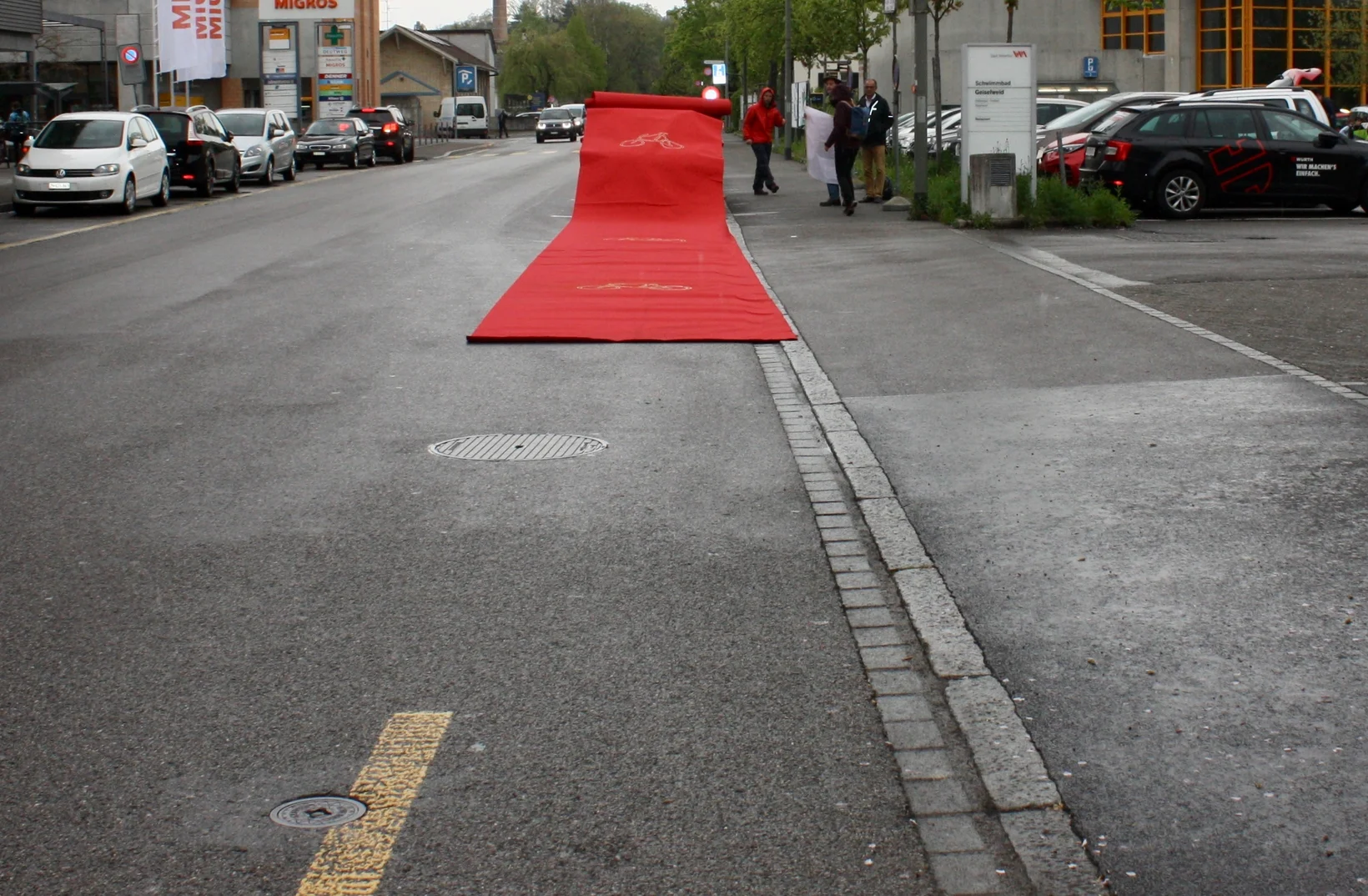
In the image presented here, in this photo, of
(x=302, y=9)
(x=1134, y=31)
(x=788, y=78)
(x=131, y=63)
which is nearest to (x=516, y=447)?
(x=131, y=63)

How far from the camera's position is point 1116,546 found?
21.2 feet

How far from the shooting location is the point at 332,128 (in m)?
48.8

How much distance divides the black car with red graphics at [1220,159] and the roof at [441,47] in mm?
92222

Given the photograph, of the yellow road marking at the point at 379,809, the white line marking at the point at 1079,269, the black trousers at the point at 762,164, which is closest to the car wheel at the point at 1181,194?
the white line marking at the point at 1079,269

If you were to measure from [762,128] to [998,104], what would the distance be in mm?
8795

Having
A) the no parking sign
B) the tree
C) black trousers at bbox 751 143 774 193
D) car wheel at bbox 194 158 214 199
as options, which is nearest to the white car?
car wheel at bbox 194 158 214 199

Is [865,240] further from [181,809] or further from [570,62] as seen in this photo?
[570,62]

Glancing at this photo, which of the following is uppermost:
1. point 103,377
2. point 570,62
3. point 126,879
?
point 570,62

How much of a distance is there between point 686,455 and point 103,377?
4.40 meters

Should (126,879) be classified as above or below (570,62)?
below

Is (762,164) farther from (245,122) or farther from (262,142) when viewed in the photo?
(245,122)

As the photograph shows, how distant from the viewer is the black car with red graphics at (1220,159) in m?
22.7

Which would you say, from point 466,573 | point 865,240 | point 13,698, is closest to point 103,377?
point 466,573

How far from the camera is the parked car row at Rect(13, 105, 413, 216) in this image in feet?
86.8
